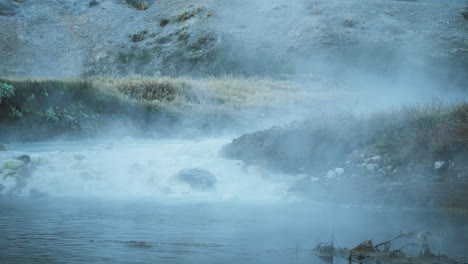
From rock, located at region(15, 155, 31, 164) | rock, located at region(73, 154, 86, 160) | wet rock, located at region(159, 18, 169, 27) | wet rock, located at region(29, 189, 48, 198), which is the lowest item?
wet rock, located at region(29, 189, 48, 198)

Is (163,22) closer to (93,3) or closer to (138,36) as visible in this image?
(138,36)

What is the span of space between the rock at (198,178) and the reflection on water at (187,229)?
1622mm

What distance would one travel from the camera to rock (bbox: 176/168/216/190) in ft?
40.5

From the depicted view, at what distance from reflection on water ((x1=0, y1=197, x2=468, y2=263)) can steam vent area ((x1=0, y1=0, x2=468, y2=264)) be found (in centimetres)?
3

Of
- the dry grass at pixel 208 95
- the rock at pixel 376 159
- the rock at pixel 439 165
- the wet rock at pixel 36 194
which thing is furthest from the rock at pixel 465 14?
the wet rock at pixel 36 194

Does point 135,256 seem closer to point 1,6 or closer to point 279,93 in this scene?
point 279,93

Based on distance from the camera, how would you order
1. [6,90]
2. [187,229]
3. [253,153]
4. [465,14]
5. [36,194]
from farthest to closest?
1. [465,14]
2. [6,90]
3. [253,153]
4. [36,194]
5. [187,229]

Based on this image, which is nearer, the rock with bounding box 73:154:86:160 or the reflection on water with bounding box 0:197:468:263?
the reflection on water with bounding box 0:197:468:263

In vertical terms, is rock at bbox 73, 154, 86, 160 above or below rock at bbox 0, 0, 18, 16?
below

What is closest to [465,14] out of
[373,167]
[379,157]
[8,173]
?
[379,157]

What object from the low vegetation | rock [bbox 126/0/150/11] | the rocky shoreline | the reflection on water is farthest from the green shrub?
rock [bbox 126/0/150/11]

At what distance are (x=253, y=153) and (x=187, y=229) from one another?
6212 mm

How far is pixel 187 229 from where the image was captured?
7812 millimetres

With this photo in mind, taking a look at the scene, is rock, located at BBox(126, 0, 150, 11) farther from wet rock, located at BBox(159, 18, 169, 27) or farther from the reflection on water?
the reflection on water
